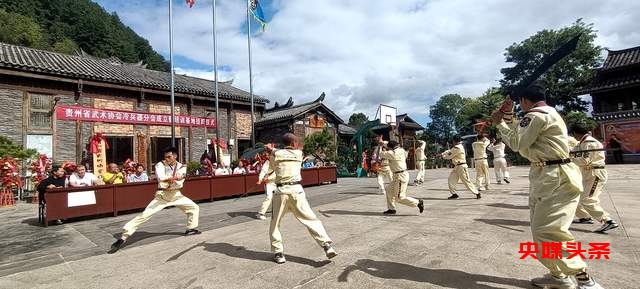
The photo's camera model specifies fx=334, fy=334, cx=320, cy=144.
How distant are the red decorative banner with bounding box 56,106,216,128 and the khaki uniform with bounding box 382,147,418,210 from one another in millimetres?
13982

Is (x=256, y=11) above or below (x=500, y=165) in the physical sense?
above

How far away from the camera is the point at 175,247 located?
5.46 metres

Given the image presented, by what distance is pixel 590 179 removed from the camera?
5516 mm

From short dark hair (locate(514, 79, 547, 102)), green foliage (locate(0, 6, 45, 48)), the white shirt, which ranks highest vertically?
green foliage (locate(0, 6, 45, 48))

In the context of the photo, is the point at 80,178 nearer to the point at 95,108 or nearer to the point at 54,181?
the point at 54,181

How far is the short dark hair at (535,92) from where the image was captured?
11.1ft

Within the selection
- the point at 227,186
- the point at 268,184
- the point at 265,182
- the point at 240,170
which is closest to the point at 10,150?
the point at 227,186

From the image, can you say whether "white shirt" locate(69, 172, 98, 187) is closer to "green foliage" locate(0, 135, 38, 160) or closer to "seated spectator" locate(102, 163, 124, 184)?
"seated spectator" locate(102, 163, 124, 184)

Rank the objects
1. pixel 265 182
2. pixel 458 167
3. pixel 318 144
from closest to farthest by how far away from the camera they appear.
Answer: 1. pixel 265 182
2. pixel 458 167
3. pixel 318 144

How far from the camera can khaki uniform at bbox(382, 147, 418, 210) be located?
7027 millimetres

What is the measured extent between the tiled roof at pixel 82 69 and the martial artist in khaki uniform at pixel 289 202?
14.4 m

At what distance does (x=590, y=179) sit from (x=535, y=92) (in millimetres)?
3293

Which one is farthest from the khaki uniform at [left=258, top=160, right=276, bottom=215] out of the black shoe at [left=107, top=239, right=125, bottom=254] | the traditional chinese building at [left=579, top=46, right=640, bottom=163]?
the traditional chinese building at [left=579, top=46, right=640, bottom=163]

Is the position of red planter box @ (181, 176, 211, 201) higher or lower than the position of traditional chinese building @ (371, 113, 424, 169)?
lower
